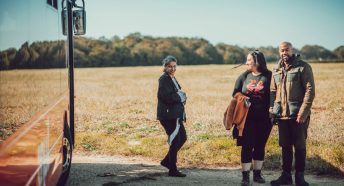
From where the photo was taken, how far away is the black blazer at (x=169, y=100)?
7027 mm

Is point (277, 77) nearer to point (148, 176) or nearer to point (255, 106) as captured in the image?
point (255, 106)

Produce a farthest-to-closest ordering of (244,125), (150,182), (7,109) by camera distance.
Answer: (150,182)
(244,125)
(7,109)

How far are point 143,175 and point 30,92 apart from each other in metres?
4.20

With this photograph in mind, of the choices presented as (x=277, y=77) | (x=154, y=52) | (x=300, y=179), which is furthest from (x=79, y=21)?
(x=154, y=52)

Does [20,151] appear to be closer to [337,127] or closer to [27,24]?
[27,24]

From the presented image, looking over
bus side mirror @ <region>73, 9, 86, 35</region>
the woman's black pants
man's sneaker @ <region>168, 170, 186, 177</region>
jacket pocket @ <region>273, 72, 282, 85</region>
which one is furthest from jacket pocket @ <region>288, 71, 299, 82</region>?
bus side mirror @ <region>73, 9, 86, 35</region>

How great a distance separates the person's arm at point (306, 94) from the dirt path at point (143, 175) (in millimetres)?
1334

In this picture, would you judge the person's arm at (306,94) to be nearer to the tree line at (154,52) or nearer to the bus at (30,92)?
the bus at (30,92)

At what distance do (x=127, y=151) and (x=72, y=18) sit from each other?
3442 mm

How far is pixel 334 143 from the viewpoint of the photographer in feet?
32.2

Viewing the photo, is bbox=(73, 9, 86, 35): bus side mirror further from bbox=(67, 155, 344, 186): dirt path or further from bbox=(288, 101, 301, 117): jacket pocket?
bbox=(288, 101, 301, 117): jacket pocket

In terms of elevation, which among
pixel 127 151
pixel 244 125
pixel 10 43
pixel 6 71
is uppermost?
pixel 10 43

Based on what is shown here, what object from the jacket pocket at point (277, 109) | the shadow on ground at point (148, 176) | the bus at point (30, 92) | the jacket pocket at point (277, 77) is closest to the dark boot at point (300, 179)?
the shadow on ground at point (148, 176)

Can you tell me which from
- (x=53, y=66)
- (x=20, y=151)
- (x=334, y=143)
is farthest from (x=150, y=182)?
(x=334, y=143)
